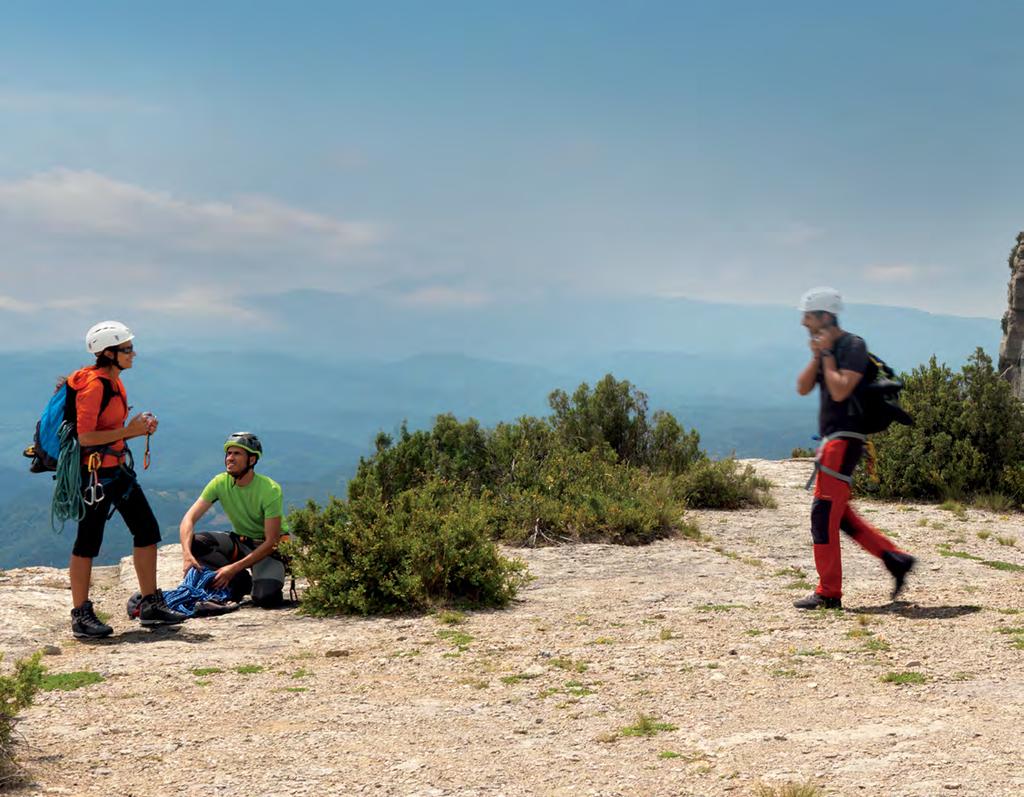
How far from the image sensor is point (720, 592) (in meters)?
8.80

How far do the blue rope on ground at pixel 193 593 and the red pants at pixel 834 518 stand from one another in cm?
574

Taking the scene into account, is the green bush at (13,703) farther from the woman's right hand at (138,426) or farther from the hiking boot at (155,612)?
the hiking boot at (155,612)

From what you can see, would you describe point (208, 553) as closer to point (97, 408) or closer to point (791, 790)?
point (97, 408)

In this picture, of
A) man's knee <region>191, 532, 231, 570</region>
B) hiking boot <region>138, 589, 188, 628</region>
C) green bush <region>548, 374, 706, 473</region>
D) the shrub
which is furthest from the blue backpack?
green bush <region>548, 374, 706, 473</region>

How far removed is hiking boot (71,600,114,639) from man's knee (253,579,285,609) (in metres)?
1.51

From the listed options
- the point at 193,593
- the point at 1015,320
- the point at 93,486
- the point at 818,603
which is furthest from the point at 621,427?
the point at 1015,320

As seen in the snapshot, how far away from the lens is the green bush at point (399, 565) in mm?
8500

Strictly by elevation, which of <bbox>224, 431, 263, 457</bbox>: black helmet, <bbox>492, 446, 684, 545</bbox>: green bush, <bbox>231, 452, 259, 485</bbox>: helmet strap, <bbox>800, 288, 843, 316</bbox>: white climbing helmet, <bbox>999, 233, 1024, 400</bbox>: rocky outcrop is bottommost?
<bbox>492, 446, 684, 545</bbox>: green bush

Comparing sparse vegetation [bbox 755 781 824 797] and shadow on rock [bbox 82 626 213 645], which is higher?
sparse vegetation [bbox 755 781 824 797]

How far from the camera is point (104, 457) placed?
756cm

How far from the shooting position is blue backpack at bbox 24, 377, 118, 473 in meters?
7.48

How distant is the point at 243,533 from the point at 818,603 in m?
5.78

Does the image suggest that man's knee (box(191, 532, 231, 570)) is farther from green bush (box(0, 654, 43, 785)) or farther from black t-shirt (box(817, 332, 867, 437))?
black t-shirt (box(817, 332, 867, 437))

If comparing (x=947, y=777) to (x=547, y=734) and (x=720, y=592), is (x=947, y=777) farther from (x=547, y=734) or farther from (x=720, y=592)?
(x=720, y=592)
